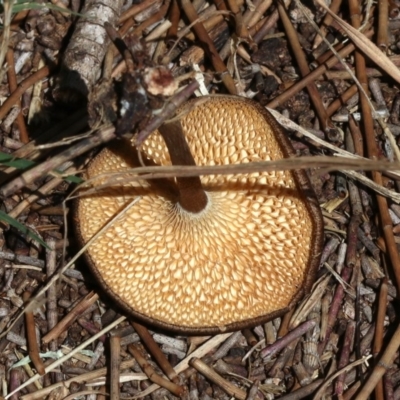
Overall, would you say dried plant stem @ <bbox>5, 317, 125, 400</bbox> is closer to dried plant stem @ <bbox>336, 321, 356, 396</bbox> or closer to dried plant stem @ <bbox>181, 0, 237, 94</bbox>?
dried plant stem @ <bbox>336, 321, 356, 396</bbox>

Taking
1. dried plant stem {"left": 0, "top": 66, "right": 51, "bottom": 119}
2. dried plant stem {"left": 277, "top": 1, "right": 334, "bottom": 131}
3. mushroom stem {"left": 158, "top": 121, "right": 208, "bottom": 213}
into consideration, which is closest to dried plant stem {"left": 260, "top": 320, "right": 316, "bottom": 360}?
mushroom stem {"left": 158, "top": 121, "right": 208, "bottom": 213}

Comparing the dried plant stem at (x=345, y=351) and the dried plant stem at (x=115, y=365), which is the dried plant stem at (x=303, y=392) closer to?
the dried plant stem at (x=345, y=351)

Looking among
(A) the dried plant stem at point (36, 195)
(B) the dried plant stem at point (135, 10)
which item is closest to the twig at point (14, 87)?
(A) the dried plant stem at point (36, 195)

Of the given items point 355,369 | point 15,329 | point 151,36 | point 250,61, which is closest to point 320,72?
point 250,61

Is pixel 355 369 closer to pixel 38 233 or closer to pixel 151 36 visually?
pixel 38 233

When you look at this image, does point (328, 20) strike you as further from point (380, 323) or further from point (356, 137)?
point (380, 323)

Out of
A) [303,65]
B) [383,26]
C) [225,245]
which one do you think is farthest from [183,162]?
[383,26]
